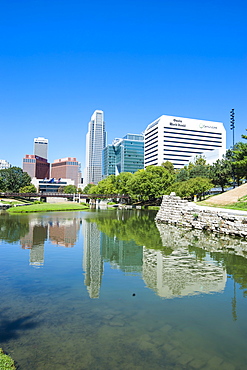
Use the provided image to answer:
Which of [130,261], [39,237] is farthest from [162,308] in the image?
[39,237]

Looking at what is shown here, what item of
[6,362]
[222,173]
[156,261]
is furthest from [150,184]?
[6,362]

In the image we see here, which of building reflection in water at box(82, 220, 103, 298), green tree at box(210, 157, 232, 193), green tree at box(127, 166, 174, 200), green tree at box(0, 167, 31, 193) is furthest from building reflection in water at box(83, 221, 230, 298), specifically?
green tree at box(0, 167, 31, 193)

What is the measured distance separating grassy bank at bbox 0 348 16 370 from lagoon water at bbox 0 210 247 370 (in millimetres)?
261

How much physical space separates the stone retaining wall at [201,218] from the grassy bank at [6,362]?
27204 millimetres

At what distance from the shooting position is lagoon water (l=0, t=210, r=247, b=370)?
8.17 metres

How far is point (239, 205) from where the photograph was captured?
1703 inches

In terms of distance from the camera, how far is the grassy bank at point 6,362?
23.6ft

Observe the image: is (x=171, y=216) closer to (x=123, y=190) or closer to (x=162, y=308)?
(x=162, y=308)

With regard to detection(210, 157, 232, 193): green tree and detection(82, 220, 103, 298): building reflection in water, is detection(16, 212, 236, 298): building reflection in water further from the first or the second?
detection(210, 157, 232, 193): green tree

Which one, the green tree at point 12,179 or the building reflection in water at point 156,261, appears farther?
the green tree at point 12,179

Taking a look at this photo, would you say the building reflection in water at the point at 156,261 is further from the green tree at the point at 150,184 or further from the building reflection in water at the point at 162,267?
the green tree at the point at 150,184

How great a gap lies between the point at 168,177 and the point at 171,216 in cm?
5523

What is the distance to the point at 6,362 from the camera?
24.2 ft

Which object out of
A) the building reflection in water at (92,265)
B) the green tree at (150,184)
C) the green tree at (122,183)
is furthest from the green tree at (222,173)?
the building reflection in water at (92,265)
